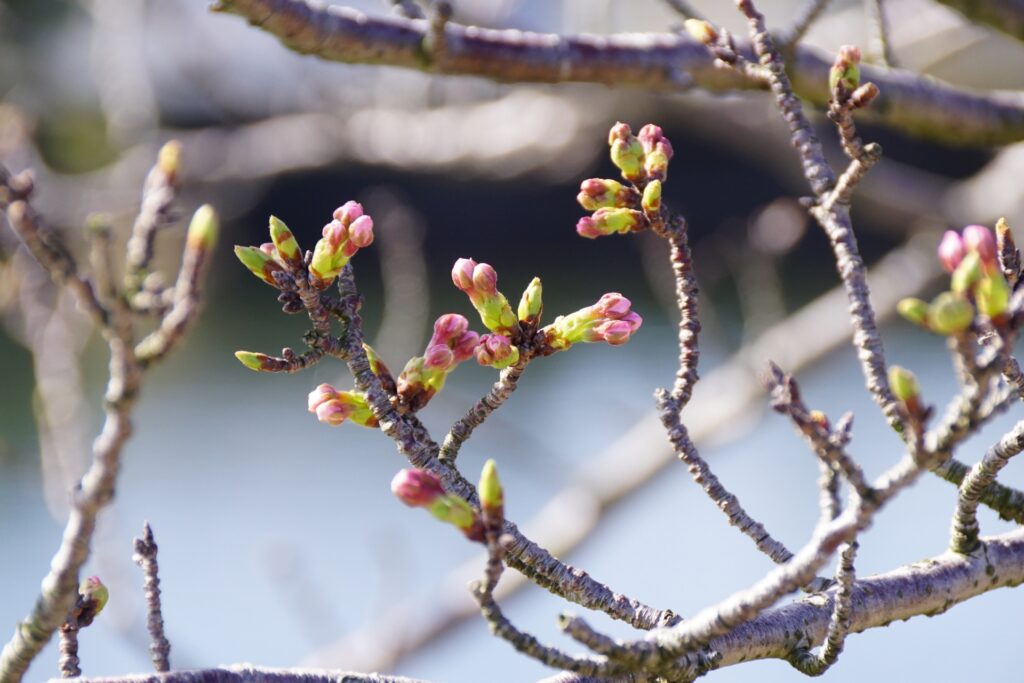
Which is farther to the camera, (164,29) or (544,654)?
(164,29)

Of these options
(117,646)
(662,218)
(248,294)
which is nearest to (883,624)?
(662,218)

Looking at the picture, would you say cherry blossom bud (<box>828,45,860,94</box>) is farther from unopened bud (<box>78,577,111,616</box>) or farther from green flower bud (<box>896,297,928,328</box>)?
unopened bud (<box>78,577,111,616</box>)

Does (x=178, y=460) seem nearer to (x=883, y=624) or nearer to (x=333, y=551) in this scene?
(x=333, y=551)

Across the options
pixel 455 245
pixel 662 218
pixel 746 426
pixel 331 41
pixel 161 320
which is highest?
pixel 455 245

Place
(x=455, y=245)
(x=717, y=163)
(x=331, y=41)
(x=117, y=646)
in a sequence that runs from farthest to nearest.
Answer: (x=455, y=245) → (x=717, y=163) → (x=117, y=646) → (x=331, y=41)

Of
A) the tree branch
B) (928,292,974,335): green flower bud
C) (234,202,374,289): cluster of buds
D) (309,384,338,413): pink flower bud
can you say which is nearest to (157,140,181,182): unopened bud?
(234,202,374,289): cluster of buds

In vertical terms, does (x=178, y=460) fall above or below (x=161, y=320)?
above

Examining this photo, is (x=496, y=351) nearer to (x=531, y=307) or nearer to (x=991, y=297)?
(x=531, y=307)

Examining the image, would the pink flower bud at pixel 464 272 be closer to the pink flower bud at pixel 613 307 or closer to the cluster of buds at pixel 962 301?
the pink flower bud at pixel 613 307
